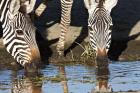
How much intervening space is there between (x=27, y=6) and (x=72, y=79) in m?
1.88

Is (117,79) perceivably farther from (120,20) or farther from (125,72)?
(120,20)

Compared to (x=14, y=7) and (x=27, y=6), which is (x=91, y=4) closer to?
(x=27, y=6)

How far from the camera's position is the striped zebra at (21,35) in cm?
1511

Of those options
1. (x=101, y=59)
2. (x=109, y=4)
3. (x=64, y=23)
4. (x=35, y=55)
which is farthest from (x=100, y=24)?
(x=35, y=55)

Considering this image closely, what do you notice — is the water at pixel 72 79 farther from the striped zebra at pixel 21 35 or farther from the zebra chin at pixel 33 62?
the striped zebra at pixel 21 35

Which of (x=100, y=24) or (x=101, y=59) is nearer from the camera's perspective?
(x=101, y=59)

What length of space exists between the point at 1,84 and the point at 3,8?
2184 millimetres

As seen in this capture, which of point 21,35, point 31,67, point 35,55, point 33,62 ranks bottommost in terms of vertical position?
point 31,67

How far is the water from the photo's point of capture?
47.2 feet

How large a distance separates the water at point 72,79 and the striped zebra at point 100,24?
548 mm

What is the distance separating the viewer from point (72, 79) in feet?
50.6

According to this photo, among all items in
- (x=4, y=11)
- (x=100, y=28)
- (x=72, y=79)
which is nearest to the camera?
(x=72, y=79)

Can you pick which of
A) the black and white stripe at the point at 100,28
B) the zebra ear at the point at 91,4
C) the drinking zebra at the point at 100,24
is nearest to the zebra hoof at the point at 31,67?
the drinking zebra at the point at 100,24

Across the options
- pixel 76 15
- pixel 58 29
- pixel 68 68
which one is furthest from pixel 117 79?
pixel 76 15
